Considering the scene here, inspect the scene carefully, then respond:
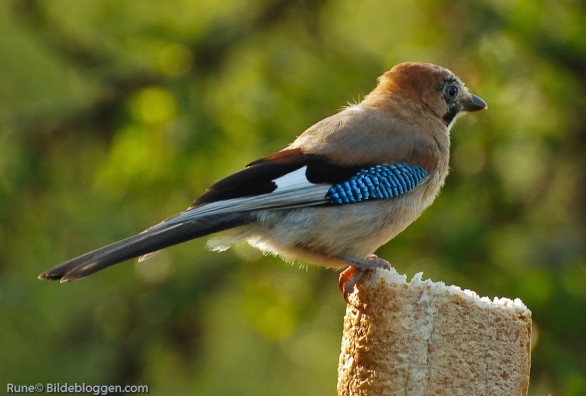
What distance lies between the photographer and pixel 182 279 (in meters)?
9.84

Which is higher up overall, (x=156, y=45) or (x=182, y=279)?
(x=156, y=45)

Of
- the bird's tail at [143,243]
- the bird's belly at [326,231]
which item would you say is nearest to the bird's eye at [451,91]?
the bird's belly at [326,231]

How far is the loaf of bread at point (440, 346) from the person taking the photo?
136 inches

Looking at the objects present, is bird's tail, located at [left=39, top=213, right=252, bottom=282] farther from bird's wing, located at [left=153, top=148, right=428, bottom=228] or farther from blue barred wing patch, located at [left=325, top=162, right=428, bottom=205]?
blue barred wing patch, located at [left=325, top=162, right=428, bottom=205]

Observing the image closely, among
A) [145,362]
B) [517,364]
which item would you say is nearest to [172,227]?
[517,364]

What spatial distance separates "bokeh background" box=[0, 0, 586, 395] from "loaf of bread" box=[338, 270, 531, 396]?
466cm

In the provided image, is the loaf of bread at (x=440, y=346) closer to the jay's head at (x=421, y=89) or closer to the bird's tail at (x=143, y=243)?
the bird's tail at (x=143, y=243)

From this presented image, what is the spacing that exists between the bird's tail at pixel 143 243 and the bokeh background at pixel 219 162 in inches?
150

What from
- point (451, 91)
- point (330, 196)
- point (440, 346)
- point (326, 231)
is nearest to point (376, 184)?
point (330, 196)

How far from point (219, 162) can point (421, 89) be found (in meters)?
3.41

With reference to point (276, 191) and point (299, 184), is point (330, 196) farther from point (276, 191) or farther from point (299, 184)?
point (276, 191)

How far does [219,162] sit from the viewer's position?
9250 millimetres

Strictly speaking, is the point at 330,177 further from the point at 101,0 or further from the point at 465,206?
the point at 101,0

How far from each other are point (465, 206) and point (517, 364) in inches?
225
